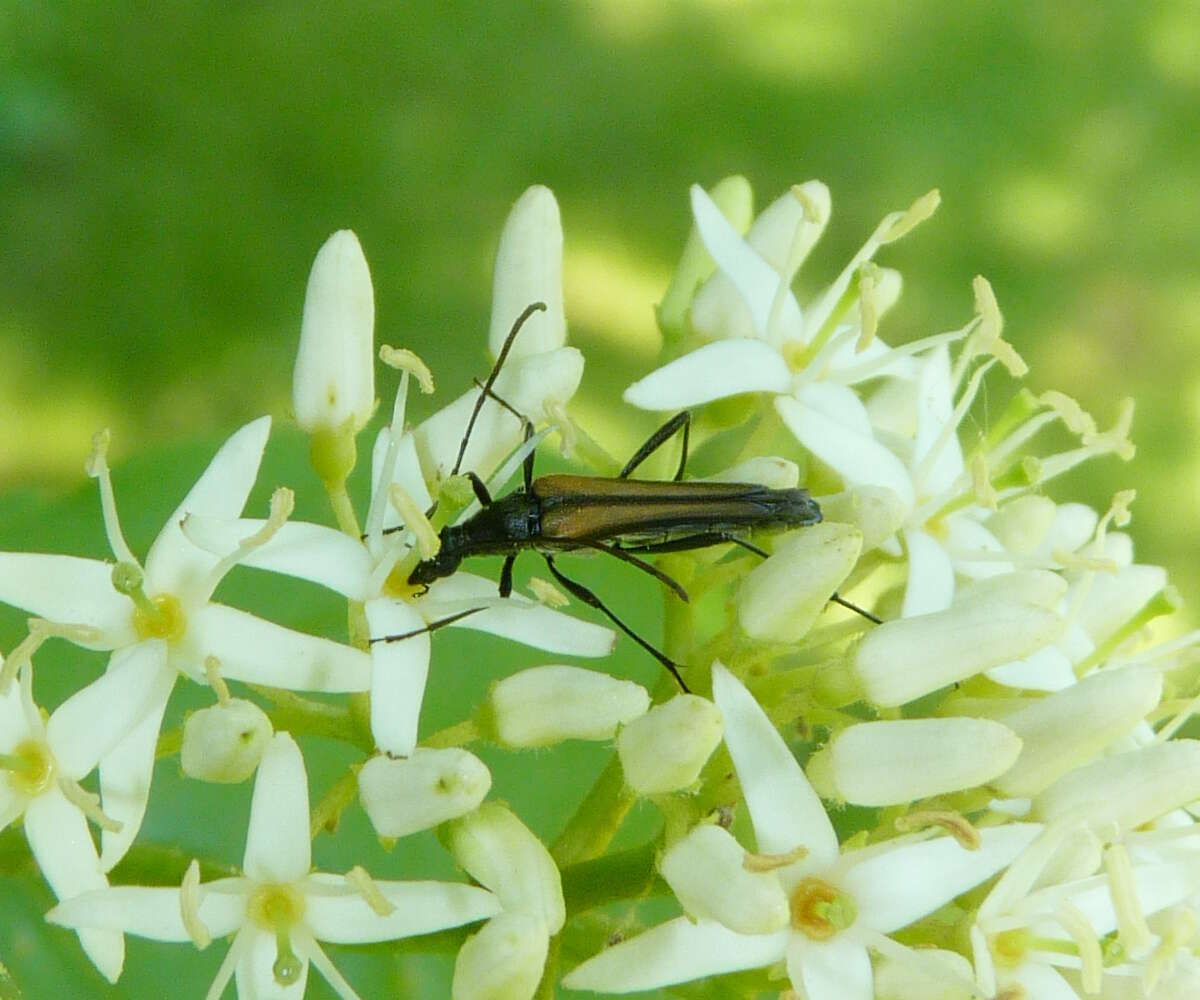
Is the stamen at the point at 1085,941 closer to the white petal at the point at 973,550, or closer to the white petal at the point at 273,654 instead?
the white petal at the point at 973,550

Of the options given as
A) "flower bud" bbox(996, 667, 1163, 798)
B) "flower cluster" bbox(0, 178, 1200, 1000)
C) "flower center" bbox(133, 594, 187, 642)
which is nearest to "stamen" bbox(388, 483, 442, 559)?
"flower cluster" bbox(0, 178, 1200, 1000)

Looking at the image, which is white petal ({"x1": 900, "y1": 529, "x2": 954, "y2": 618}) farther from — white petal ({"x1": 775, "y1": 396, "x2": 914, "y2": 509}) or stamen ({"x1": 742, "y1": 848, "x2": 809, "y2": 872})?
stamen ({"x1": 742, "y1": 848, "x2": 809, "y2": 872})

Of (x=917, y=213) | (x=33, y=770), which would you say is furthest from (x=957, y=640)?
(x=33, y=770)

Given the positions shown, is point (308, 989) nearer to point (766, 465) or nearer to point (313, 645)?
point (313, 645)

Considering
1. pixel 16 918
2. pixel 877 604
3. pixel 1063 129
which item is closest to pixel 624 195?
pixel 1063 129

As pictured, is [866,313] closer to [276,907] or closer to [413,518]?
[413,518]
